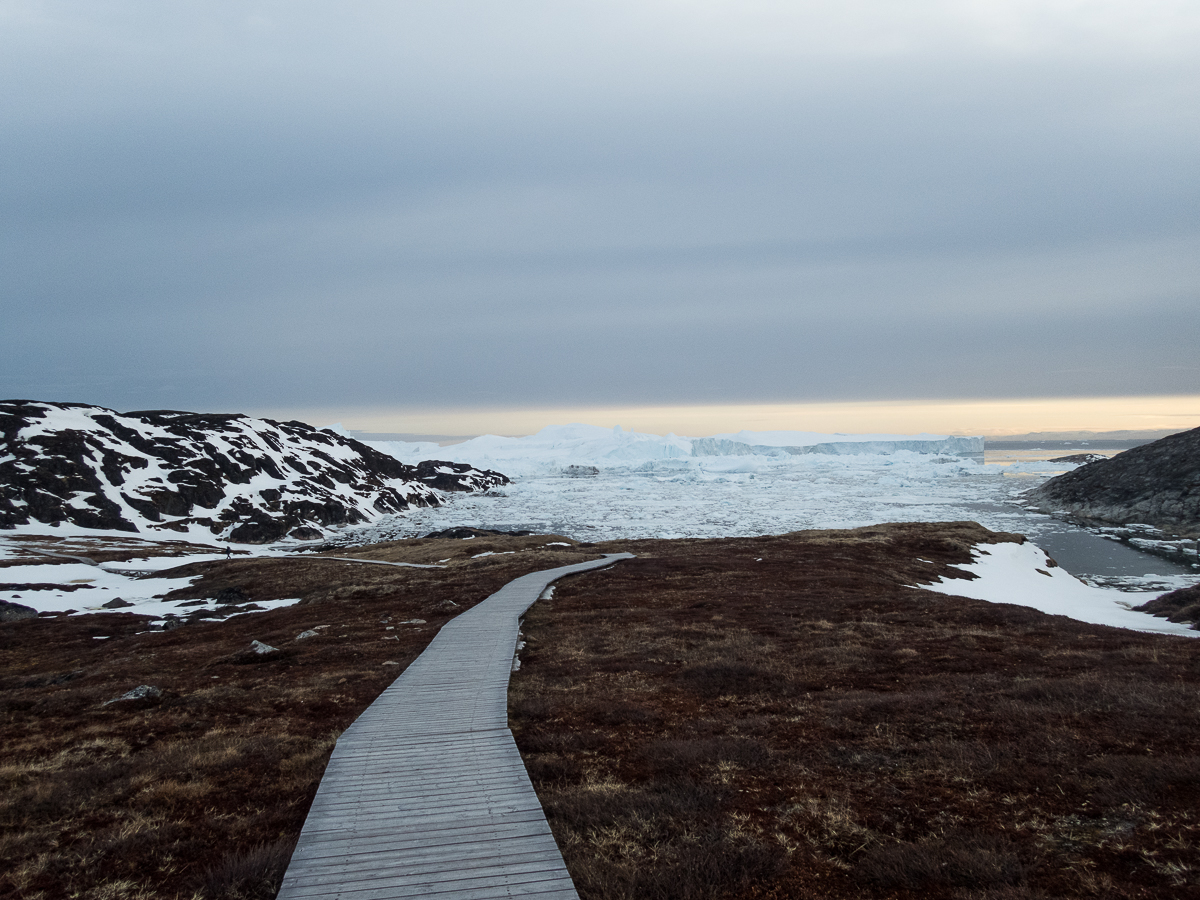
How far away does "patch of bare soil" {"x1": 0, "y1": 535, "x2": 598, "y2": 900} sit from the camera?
738 cm

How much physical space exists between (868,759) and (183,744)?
12187mm

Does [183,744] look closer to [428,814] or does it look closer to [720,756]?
[428,814]

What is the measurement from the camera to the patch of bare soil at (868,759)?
667 centimetres

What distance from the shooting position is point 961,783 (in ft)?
28.7

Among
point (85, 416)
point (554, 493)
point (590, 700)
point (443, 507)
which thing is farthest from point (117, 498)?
point (590, 700)

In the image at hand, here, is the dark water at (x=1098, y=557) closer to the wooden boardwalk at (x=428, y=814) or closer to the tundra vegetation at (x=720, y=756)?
the tundra vegetation at (x=720, y=756)

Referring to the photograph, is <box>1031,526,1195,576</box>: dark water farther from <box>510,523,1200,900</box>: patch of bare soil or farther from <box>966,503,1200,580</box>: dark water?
<box>510,523,1200,900</box>: patch of bare soil

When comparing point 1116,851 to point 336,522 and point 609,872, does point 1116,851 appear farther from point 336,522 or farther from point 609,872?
point 336,522

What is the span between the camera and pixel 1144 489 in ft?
278

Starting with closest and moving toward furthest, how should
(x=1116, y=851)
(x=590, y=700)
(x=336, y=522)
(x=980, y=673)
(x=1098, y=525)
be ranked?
(x=1116, y=851) < (x=590, y=700) < (x=980, y=673) < (x=1098, y=525) < (x=336, y=522)

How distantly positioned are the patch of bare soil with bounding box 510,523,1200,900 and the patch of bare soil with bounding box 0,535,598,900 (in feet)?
12.9

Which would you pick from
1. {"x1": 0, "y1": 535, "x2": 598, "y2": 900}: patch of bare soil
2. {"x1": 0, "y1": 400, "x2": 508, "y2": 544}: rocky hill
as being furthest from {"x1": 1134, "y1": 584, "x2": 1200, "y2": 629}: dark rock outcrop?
{"x1": 0, "y1": 400, "x2": 508, "y2": 544}: rocky hill

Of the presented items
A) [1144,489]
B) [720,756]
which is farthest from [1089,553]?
[720,756]

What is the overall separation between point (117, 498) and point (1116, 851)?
114724 millimetres
